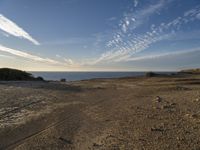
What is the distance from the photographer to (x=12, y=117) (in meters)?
12.6

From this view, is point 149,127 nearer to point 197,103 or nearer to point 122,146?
point 122,146

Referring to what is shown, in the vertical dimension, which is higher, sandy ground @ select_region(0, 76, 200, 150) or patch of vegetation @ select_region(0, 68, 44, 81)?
patch of vegetation @ select_region(0, 68, 44, 81)

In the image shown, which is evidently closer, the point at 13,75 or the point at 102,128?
the point at 102,128

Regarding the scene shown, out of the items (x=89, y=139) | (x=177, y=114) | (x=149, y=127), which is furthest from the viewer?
(x=177, y=114)

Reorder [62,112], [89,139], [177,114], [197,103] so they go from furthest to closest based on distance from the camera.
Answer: [197,103]
[62,112]
[177,114]
[89,139]

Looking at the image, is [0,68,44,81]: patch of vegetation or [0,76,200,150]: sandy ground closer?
[0,76,200,150]: sandy ground

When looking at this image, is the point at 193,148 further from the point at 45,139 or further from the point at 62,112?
the point at 62,112

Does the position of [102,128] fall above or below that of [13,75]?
below

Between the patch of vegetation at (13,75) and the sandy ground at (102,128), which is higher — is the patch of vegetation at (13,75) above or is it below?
above

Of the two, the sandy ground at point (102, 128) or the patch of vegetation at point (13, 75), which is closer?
the sandy ground at point (102, 128)

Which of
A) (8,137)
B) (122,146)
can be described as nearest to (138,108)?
(122,146)

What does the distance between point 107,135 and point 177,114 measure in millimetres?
4549

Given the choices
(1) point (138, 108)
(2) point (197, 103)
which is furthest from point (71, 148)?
(2) point (197, 103)

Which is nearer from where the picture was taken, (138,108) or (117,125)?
(117,125)
